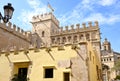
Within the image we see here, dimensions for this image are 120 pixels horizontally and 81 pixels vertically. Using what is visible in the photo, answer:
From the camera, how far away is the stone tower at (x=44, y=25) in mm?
25078

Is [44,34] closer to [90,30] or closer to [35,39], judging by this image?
[35,39]

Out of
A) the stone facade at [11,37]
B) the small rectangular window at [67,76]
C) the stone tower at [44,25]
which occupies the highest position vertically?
the stone tower at [44,25]

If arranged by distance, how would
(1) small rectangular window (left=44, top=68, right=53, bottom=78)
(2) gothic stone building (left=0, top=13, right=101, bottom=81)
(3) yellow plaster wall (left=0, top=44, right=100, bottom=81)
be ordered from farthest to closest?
(1) small rectangular window (left=44, top=68, right=53, bottom=78) → (3) yellow plaster wall (left=0, top=44, right=100, bottom=81) → (2) gothic stone building (left=0, top=13, right=101, bottom=81)

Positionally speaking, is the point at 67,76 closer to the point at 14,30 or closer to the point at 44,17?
the point at 14,30

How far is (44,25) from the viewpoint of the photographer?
25.7 m

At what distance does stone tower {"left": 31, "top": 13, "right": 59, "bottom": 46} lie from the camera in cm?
2508

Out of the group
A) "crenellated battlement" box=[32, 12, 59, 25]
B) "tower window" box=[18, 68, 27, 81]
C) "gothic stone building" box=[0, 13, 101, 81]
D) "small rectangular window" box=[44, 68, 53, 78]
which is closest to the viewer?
"gothic stone building" box=[0, 13, 101, 81]

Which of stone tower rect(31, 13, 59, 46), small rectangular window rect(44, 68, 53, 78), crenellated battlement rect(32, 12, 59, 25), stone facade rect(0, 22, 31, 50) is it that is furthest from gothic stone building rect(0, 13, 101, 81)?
crenellated battlement rect(32, 12, 59, 25)

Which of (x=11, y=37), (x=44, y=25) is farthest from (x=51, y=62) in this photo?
(x=44, y=25)

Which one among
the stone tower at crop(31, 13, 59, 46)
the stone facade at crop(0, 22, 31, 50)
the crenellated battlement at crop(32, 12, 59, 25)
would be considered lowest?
the stone facade at crop(0, 22, 31, 50)

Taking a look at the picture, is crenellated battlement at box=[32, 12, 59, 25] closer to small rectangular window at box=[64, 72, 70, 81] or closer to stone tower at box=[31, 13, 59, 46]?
stone tower at box=[31, 13, 59, 46]

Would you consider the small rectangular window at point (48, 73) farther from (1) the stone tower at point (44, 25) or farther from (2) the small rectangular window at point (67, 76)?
(1) the stone tower at point (44, 25)

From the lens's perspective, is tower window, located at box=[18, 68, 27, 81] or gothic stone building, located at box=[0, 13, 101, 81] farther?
tower window, located at box=[18, 68, 27, 81]

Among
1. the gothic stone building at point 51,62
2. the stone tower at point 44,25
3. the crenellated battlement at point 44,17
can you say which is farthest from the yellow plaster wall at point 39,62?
the crenellated battlement at point 44,17
